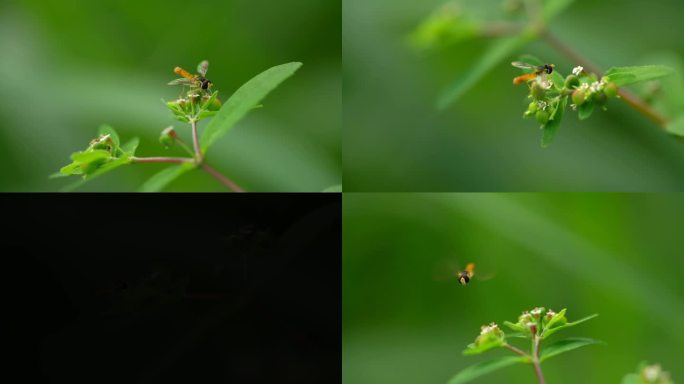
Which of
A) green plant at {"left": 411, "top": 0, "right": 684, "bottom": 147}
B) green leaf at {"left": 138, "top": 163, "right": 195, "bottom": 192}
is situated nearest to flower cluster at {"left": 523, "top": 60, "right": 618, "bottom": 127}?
green plant at {"left": 411, "top": 0, "right": 684, "bottom": 147}

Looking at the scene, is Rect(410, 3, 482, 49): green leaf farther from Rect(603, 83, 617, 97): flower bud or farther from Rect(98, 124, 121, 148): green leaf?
Rect(98, 124, 121, 148): green leaf

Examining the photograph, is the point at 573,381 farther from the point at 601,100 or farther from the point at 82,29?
the point at 82,29

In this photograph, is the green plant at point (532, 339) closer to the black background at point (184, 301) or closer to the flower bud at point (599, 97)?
the flower bud at point (599, 97)

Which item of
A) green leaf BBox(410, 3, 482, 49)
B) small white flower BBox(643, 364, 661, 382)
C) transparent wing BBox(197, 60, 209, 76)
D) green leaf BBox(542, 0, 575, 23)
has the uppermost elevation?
green leaf BBox(542, 0, 575, 23)

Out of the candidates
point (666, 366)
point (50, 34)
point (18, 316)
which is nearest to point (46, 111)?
point (50, 34)

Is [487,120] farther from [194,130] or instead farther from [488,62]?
[194,130]
